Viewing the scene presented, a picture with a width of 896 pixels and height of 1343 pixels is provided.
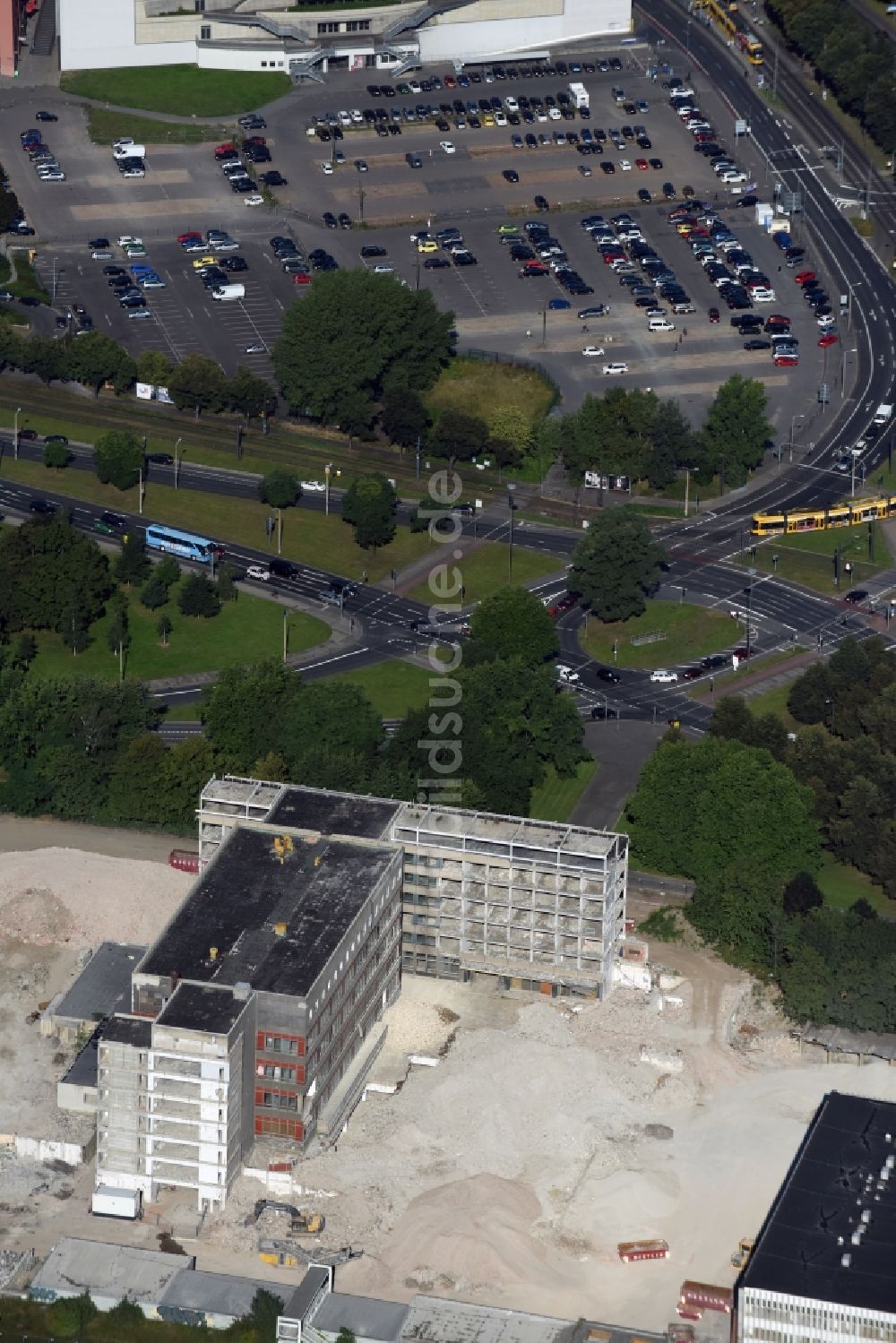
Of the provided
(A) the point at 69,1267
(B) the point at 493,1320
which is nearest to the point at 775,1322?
(B) the point at 493,1320

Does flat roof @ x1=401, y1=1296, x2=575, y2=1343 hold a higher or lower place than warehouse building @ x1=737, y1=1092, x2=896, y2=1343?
lower

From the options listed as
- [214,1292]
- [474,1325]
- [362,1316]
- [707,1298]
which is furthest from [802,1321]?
[214,1292]

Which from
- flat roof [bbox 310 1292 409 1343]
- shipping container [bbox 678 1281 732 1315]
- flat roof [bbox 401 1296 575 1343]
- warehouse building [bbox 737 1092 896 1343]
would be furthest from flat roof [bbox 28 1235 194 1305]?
warehouse building [bbox 737 1092 896 1343]

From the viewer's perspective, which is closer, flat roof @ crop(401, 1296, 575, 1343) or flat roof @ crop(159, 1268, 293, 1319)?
flat roof @ crop(401, 1296, 575, 1343)

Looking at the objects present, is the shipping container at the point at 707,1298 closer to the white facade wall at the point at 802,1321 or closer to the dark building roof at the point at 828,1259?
the dark building roof at the point at 828,1259

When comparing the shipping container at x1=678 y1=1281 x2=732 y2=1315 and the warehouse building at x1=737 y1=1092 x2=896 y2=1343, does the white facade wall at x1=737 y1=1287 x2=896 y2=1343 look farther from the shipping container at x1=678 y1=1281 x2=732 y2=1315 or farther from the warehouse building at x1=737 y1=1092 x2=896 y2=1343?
the shipping container at x1=678 y1=1281 x2=732 y2=1315

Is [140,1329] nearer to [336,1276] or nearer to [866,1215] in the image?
[336,1276]
